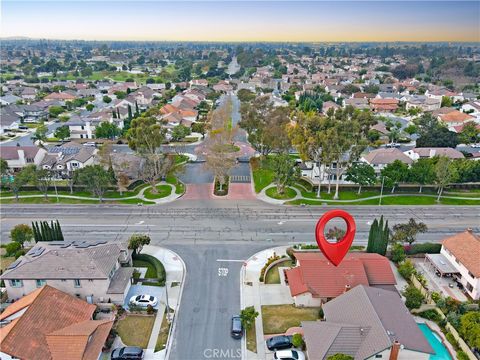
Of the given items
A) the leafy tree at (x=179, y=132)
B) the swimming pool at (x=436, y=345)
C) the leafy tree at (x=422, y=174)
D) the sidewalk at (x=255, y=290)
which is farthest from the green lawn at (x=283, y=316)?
the leafy tree at (x=179, y=132)

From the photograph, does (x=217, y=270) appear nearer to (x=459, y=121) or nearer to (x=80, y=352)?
(x=80, y=352)

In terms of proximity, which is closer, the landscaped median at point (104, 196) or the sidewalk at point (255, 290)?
the sidewalk at point (255, 290)

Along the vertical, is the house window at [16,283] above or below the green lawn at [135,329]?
above

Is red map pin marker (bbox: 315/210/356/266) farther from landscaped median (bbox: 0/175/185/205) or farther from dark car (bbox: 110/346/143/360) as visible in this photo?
landscaped median (bbox: 0/175/185/205)

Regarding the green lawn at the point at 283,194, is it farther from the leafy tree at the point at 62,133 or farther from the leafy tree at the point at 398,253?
the leafy tree at the point at 62,133

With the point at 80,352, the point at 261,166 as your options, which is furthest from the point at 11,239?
the point at 261,166

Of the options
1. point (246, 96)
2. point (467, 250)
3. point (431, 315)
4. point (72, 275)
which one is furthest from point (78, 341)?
point (246, 96)

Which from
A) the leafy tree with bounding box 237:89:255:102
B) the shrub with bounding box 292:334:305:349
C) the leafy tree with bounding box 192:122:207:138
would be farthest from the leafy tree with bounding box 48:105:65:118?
the shrub with bounding box 292:334:305:349
